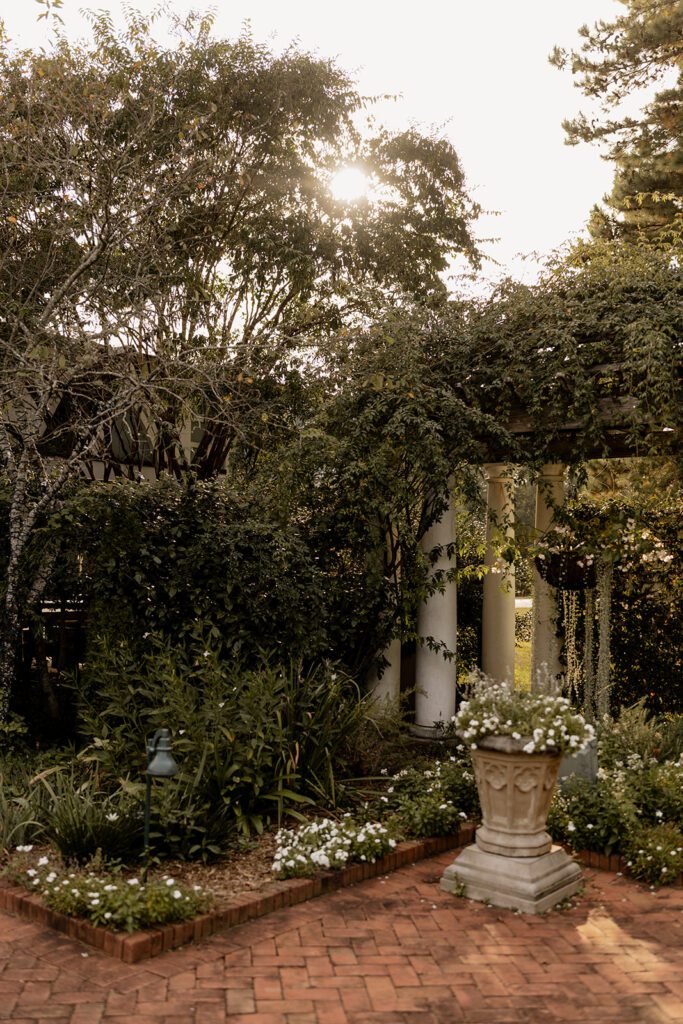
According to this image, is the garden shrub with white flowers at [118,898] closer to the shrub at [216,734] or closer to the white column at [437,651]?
the shrub at [216,734]

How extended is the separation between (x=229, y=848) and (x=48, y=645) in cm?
282

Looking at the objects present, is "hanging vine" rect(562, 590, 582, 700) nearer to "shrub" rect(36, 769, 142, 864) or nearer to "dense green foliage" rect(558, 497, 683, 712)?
"dense green foliage" rect(558, 497, 683, 712)

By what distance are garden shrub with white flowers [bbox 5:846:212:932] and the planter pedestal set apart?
1.60 metres

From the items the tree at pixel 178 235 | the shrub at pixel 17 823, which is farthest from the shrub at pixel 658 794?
the tree at pixel 178 235

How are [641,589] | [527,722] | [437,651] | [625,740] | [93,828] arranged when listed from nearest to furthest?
[93,828] → [527,722] → [625,740] → [437,651] → [641,589]

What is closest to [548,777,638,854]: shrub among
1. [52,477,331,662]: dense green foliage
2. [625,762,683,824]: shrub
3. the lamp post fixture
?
[625,762,683,824]: shrub

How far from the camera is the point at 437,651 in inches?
343

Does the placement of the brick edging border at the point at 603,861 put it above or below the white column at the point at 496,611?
below

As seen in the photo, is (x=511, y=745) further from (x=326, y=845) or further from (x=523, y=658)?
(x=523, y=658)

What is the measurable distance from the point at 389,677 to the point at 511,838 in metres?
3.57

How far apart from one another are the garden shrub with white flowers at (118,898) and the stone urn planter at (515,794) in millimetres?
1727

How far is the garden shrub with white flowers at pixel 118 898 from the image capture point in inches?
170

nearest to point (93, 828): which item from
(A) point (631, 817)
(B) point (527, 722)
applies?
(B) point (527, 722)

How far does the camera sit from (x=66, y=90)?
8930 mm
